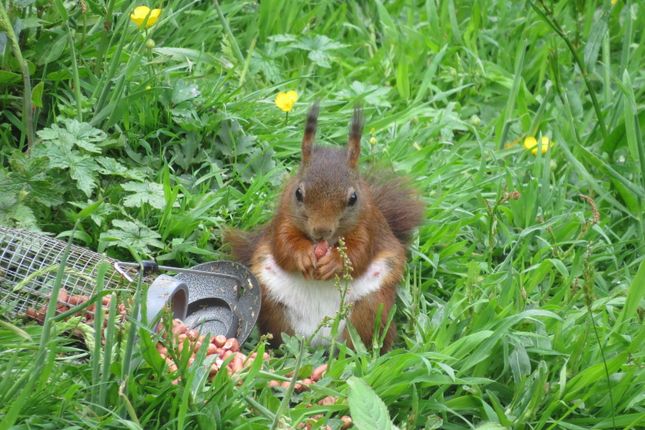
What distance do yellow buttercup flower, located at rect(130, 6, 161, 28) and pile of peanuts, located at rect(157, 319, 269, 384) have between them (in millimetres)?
1248

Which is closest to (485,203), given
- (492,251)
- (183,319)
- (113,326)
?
(492,251)

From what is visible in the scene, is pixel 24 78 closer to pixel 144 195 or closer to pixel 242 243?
pixel 144 195

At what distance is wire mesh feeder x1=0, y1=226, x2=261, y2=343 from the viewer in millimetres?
3422

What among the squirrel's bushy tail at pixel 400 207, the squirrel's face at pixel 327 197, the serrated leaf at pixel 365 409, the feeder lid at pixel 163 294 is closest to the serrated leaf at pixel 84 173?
the feeder lid at pixel 163 294

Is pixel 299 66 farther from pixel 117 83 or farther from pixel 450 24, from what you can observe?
pixel 117 83

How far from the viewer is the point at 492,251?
4207 millimetres

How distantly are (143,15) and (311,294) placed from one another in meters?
1.22

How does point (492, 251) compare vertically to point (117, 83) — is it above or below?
below

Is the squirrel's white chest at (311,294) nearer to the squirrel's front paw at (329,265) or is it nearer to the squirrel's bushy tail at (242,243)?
the squirrel's front paw at (329,265)

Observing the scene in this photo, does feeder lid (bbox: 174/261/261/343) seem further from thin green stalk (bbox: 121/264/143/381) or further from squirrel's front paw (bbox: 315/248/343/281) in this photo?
thin green stalk (bbox: 121/264/143/381)

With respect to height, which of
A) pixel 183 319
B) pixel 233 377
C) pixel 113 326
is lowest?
pixel 183 319

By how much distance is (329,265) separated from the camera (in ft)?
11.8

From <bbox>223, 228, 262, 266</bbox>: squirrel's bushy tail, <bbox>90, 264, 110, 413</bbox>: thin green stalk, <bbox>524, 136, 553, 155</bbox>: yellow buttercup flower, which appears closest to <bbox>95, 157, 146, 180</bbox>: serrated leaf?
<bbox>223, 228, 262, 266</bbox>: squirrel's bushy tail

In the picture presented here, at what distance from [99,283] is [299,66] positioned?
2.47 m
